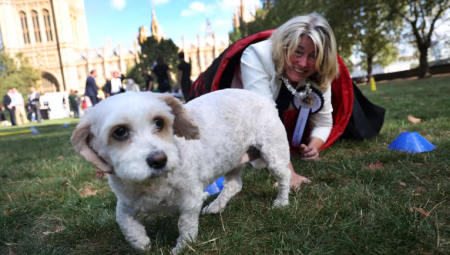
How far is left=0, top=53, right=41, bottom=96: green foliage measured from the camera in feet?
145

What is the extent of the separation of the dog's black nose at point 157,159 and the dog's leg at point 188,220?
1.51ft

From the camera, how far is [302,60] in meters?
3.29

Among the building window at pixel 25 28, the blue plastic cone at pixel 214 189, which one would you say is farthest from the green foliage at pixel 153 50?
the blue plastic cone at pixel 214 189

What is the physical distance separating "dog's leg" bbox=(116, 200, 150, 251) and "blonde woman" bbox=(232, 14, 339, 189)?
167 centimetres

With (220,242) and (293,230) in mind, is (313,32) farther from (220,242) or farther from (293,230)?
(220,242)

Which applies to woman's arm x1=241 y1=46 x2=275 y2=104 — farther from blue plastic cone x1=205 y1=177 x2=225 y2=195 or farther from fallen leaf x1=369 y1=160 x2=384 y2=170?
fallen leaf x1=369 y1=160 x2=384 y2=170

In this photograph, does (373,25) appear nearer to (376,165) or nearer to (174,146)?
(376,165)

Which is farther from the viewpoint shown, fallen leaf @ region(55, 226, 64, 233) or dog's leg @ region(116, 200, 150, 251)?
fallen leaf @ region(55, 226, 64, 233)

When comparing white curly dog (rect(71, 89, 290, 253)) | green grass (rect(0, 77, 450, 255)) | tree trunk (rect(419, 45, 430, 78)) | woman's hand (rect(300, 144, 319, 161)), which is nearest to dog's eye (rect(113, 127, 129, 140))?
white curly dog (rect(71, 89, 290, 253))

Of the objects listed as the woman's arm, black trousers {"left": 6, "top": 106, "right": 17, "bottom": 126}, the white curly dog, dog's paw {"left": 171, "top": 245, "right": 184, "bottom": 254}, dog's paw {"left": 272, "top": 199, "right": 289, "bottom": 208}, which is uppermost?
the woman's arm

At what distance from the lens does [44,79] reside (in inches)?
3204

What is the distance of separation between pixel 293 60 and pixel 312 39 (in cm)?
29

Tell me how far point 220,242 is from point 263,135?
932 millimetres

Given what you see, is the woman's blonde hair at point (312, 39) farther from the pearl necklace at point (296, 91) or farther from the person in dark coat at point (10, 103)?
the person in dark coat at point (10, 103)
